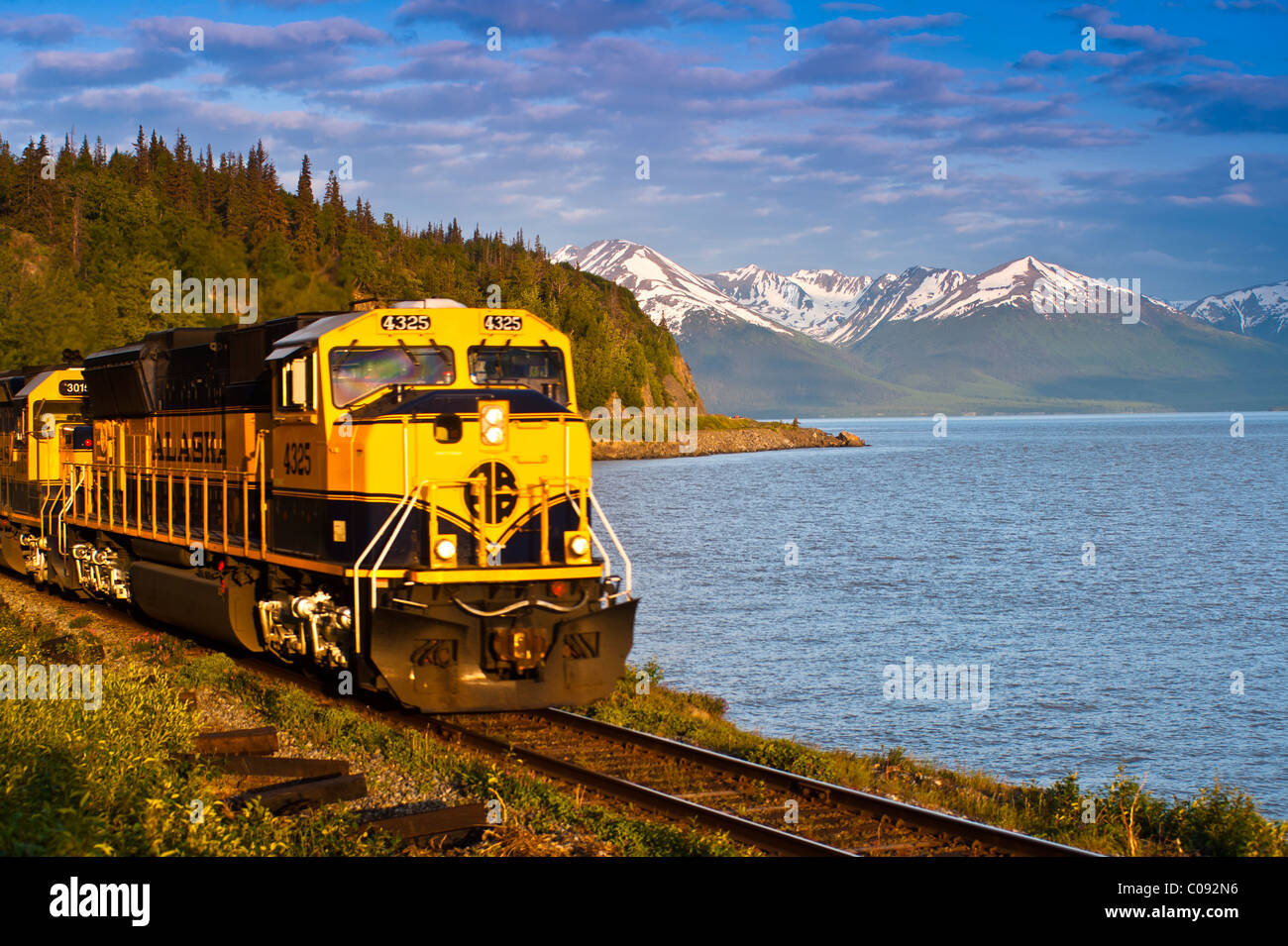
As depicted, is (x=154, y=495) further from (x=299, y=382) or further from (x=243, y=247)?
(x=243, y=247)

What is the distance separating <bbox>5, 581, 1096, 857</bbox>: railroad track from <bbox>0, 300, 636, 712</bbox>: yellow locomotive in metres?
0.70

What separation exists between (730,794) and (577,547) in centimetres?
336

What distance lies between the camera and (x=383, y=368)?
44.7 ft

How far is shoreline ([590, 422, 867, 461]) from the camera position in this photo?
146375 mm

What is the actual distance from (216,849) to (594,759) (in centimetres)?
548

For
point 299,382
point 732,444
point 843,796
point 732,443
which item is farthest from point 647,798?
point 732,443

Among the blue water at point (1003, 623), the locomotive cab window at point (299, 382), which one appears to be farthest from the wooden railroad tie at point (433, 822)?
the blue water at point (1003, 623)

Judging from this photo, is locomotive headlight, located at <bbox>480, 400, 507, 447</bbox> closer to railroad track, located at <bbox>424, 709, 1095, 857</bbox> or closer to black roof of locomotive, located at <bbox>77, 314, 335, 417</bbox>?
railroad track, located at <bbox>424, 709, 1095, 857</bbox>

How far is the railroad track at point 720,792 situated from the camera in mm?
9727

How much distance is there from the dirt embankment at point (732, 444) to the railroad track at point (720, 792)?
122315 mm

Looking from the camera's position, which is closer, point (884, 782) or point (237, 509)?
point (884, 782)
